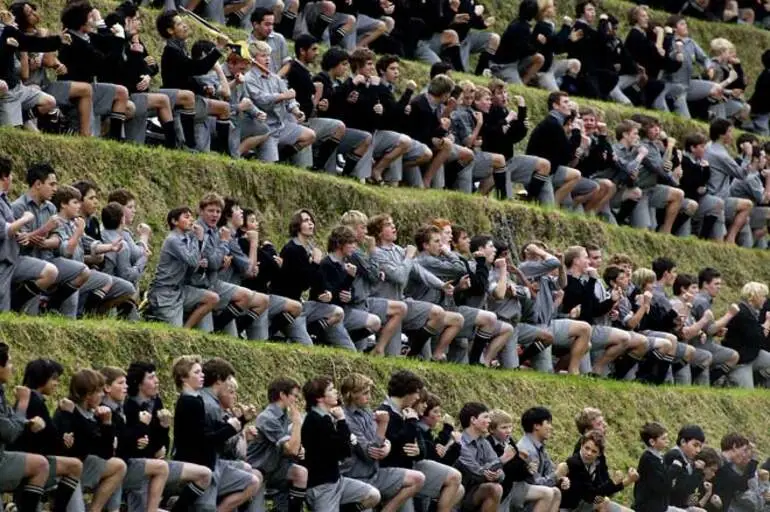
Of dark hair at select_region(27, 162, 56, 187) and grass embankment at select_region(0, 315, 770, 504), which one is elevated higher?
dark hair at select_region(27, 162, 56, 187)

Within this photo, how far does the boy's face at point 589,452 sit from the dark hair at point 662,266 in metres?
5.35

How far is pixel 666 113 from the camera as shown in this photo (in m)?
36.4

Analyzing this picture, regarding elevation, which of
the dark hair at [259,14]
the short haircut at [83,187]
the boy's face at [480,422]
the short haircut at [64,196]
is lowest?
the boy's face at [480,422]

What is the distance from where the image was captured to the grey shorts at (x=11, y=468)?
2002 centimetres

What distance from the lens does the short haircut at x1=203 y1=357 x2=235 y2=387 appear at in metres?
21.9

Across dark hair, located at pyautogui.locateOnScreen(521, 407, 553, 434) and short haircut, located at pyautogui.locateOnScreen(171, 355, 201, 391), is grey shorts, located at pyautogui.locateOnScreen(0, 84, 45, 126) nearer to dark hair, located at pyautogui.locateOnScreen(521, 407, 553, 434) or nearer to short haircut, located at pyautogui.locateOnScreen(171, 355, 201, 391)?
short haircut, located at pyautogui.locateOnScreen(171, 355, 201, 391)

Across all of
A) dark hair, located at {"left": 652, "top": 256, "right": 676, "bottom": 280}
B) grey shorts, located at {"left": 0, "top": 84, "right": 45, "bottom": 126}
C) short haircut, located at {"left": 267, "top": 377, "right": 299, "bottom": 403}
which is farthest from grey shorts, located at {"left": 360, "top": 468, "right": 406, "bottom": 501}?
dark hair, located at {"left": 652, "top": 256, "right": 676, "bottom": 280}

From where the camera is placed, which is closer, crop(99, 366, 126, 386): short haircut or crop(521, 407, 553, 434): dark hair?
crop(99, 366, 126, 386): short haircut

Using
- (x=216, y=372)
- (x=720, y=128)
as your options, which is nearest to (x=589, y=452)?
(x=216, y=372)

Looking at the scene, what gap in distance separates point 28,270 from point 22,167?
2333 millimetres

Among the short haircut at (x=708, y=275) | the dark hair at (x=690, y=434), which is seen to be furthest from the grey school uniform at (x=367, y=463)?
the short haircut at (x=708, y=275)

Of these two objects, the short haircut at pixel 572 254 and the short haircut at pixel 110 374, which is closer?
the short haircut at pixel 110 374

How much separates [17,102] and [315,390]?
465 centimetres

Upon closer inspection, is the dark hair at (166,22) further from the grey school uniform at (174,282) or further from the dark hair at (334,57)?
the grey school uniform at (174,282)
